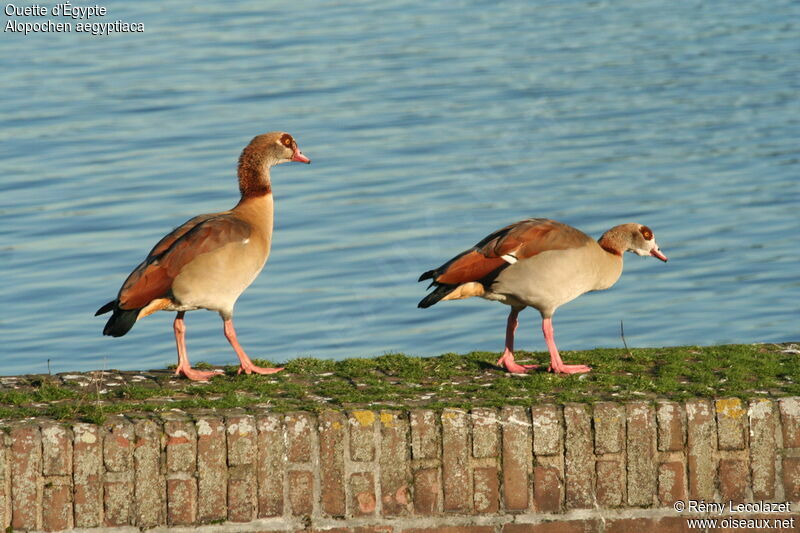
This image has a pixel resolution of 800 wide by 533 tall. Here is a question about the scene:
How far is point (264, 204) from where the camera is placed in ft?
32.4

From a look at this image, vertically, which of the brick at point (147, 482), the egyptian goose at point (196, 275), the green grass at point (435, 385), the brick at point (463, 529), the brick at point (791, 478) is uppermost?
the egyptian goose at point (196, 275)

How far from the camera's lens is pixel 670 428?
25.7ft

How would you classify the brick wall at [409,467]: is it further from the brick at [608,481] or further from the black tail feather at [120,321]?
the black tail feather at [120,321]

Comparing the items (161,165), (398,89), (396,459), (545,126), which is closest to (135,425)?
(396,459)

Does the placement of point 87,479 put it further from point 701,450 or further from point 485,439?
point 701,450

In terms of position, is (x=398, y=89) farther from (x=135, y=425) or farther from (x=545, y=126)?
(x=135, y=425)

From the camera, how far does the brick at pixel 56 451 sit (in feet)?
24.5

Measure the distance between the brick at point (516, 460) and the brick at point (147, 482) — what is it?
1668mm

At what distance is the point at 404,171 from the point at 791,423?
1401cm

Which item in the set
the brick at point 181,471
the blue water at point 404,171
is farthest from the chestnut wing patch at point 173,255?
the blue water at point 404,171

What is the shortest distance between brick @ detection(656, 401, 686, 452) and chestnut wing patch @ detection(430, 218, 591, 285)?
1.66 m

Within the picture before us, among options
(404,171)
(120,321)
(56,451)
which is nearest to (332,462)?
(56,451)

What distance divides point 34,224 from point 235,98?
7.28 meters

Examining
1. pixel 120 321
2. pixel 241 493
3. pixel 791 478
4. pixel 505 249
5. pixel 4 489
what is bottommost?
pixel 791 478
